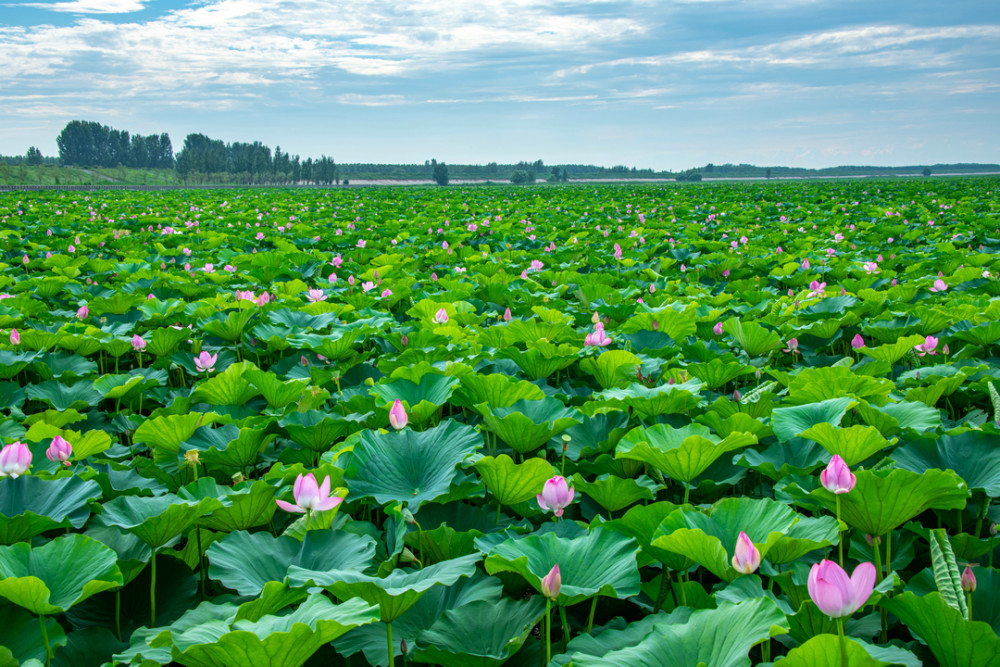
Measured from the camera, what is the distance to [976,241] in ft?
24.6

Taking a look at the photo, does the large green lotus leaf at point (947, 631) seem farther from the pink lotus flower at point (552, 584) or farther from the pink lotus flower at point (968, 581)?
the pink lotus flower at point (552, 584)

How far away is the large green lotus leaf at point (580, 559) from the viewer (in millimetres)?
1184

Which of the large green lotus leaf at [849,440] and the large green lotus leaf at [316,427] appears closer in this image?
the large green lotus leaf at [849,440]

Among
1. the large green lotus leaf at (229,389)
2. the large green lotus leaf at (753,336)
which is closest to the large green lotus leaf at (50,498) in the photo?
the large green lotus leaf at (229,389)

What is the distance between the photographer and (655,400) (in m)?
1.97

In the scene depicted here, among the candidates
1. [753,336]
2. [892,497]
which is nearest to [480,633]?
[892,497]

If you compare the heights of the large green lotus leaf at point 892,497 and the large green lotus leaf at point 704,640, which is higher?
the large green lotus leaf at point 892,497

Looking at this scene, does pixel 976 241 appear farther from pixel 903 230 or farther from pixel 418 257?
pixel 418 257

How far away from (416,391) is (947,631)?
150 centimetres

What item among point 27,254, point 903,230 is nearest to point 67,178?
point 27,254

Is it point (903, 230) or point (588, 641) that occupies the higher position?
point (903, 230)

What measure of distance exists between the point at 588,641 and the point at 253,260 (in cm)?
509

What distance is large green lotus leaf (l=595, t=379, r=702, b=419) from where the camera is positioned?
1.97m

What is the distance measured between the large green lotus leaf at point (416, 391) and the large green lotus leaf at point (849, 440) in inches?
40.1
